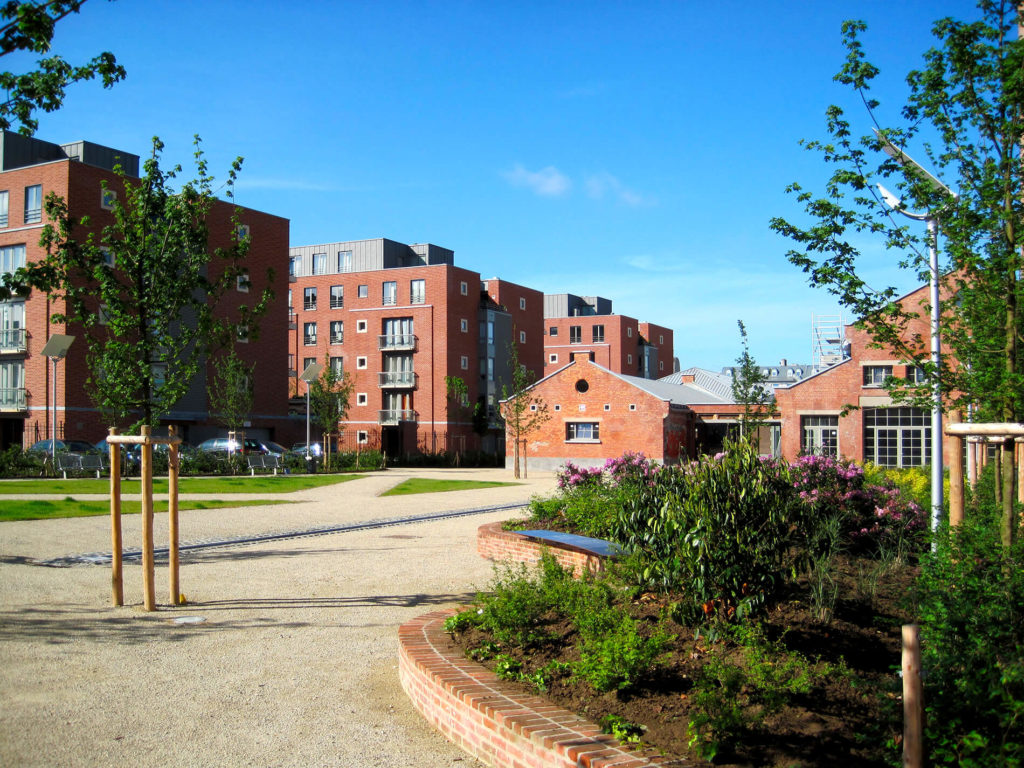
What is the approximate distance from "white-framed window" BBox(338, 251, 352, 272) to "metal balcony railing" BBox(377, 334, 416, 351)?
30.8 ft

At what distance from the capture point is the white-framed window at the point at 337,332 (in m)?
64.9

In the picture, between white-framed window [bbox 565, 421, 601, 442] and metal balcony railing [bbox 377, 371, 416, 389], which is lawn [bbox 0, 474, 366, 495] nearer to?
white-framed window [bbox 565, 421, 601, 442]

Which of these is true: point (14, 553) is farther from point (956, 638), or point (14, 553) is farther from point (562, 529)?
point (956, 638)

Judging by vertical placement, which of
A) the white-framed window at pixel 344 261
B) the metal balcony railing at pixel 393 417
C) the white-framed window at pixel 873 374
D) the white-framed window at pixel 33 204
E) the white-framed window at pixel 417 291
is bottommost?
the metal balcony railing at pixel 393 417

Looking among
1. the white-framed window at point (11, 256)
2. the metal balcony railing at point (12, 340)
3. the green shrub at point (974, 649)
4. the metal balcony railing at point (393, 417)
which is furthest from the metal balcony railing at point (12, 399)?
the green shrub at point (974, 649)

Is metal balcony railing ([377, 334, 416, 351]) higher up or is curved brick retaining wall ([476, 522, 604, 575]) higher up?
metal balcony railing ([377, 334, 416, 351])

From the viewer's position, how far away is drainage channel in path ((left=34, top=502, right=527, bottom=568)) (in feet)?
40.4

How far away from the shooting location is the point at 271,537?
15.6 metres

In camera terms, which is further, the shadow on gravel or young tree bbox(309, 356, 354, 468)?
young tree bbox(309, 356, 354, 468)

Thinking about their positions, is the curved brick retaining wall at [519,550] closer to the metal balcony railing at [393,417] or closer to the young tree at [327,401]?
the young tree at [327,401]

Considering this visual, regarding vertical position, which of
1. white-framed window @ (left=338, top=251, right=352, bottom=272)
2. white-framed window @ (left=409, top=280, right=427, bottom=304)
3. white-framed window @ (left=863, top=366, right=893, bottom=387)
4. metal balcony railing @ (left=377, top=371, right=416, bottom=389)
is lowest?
white-framed window @ (left=863, top=366, right=893, bottom=387)

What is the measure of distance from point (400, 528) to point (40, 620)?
29.8ft

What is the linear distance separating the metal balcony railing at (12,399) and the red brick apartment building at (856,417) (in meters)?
35.3

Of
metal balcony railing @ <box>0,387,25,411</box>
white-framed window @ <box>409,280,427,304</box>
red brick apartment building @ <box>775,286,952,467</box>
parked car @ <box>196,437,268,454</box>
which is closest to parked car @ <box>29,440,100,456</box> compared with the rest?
parked car @ <box>196,437,268,454</box>
